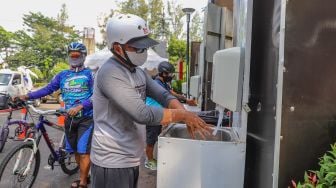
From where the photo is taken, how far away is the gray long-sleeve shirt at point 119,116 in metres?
2.32

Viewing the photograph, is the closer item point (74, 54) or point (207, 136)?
point (207, 136)

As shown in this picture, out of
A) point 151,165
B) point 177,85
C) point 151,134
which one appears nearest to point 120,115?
point 151,134

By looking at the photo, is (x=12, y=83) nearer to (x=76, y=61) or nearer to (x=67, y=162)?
(x=67, y=162)

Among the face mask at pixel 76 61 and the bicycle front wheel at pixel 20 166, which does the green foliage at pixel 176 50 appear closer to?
the face mask at pixel 76 61

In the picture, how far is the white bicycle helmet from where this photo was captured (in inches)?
97.0

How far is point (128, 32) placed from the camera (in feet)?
8.05

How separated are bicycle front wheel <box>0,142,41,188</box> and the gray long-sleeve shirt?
90.5 inches

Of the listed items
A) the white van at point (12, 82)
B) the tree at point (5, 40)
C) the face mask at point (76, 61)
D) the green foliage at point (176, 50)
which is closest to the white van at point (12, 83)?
the white van at point (12, 82)

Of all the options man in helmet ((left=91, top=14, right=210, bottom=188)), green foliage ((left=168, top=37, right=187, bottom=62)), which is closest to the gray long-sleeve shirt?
man in helmet ((left=91, top=14, right=210, bottom=188))

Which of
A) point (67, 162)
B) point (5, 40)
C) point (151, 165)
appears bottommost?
point (151, 165)

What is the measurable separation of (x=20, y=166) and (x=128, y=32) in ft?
9.69

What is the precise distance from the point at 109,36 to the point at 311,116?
134 centimetres

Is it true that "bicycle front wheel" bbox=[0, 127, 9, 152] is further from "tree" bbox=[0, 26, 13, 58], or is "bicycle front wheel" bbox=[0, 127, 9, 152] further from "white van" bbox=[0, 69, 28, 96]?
"tree" bbox=[0, 26, 13, 58]

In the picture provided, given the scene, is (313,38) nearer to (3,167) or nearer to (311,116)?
(311,116)
